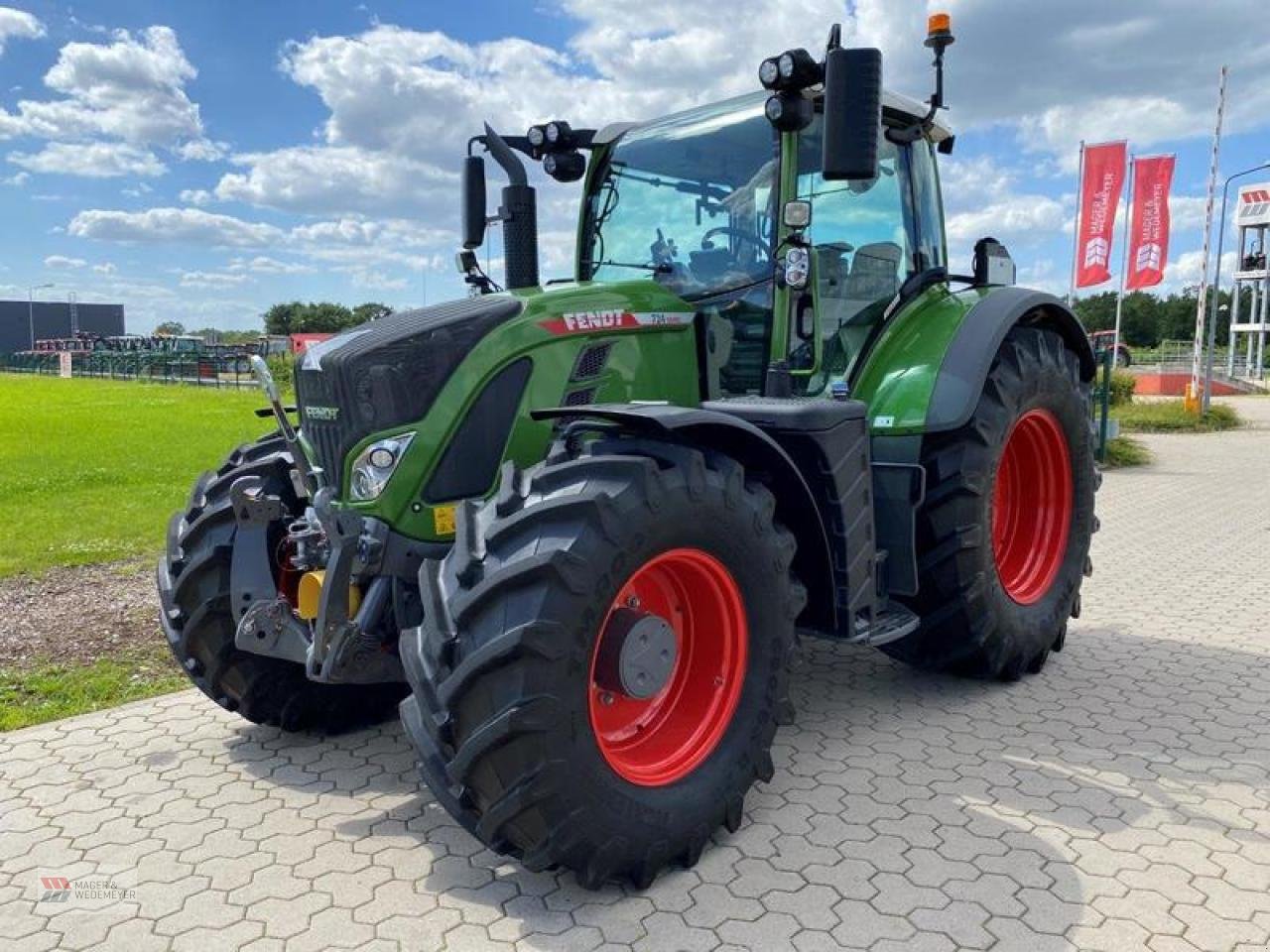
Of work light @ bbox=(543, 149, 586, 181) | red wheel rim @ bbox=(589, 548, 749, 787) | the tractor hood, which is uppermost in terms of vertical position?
work light @ bbox=(543, 149, 586, 181)

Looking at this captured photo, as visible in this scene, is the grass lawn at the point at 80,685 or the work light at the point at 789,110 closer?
the work light at the point at 789,110

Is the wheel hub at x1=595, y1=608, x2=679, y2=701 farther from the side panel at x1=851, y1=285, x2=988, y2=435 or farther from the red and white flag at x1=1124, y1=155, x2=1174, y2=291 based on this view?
the red and white flag at x1=1124, y1=155, x2=1174, y2=291

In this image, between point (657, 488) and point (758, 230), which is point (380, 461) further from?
point (758, 230)

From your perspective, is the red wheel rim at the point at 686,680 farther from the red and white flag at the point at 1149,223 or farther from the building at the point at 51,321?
the building at the point at 51,321

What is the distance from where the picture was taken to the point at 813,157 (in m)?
4.11

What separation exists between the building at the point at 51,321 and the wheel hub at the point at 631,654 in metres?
97.7

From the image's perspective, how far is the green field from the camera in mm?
8367

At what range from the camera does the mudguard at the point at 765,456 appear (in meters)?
3.09

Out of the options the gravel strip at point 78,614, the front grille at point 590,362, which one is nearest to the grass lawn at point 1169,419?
the gravel strip at point 78,614

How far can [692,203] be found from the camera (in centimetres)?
432

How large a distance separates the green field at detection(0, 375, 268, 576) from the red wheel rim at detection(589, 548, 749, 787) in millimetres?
5945

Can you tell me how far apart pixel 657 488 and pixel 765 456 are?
28.7 inches

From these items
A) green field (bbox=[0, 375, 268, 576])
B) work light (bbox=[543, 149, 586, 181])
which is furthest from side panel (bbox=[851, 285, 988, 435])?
green field (bbox=[0, 375, 268, 576])

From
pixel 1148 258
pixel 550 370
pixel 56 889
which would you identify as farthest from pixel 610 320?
pixel 1148 258
